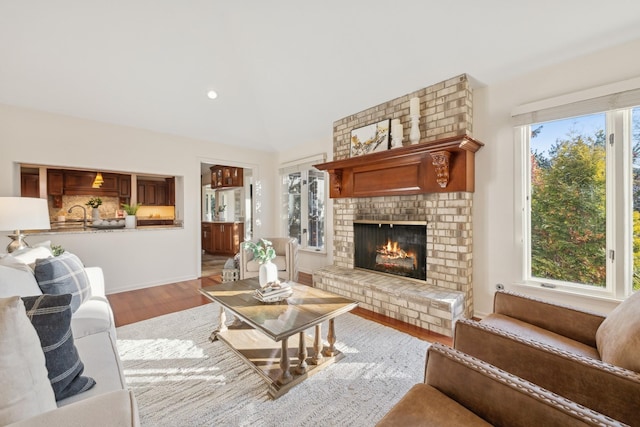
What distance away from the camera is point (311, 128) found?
4383 mm

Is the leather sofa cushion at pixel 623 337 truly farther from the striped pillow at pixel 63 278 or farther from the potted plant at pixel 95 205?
the potted plant at pixel 95 205

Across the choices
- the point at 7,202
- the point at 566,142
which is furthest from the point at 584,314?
the point at 7,202

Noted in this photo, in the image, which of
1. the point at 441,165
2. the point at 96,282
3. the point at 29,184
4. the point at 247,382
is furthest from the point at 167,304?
the point at 29,184

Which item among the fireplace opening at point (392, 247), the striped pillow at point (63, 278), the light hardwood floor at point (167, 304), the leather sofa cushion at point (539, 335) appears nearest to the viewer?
the leather sofa cushion at point (539, 335)

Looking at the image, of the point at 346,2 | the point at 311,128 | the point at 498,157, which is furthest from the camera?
the point at 311,128

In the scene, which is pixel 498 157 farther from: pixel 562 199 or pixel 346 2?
pixel 346 2

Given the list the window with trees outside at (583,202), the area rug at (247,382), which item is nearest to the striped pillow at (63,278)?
the area rug at (247,382)

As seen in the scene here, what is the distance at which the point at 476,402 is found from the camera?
953mm

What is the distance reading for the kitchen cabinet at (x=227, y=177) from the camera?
6.50 m

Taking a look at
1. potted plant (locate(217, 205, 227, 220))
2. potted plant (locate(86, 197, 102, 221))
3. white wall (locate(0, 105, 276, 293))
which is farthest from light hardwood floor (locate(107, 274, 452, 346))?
potted plant (locate(217, 205, 227, 220))

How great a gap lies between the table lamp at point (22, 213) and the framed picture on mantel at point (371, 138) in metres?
3.38

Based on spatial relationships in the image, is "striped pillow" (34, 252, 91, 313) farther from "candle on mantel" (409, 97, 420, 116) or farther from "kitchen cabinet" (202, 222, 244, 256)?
"kitchen cabinet" (202, 222, 244, 256)

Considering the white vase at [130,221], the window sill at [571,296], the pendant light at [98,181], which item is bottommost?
the window sill at [571,296]

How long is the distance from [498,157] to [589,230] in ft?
3.07
